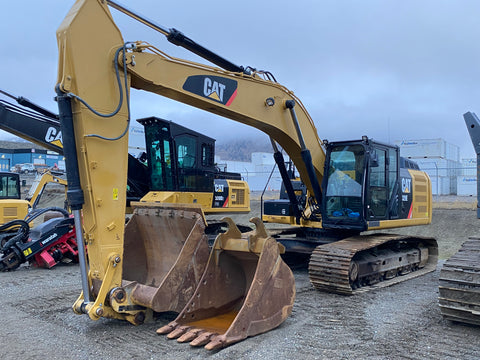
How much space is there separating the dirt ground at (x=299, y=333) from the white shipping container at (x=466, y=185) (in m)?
17.3

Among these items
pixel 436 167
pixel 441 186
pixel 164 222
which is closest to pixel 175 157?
pixel 164 222

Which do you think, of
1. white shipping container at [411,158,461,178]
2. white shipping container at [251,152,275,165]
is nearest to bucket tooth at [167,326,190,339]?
white shipping container at [411,158,461,178]

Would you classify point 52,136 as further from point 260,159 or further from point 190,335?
point 260,159

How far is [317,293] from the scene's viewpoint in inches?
259

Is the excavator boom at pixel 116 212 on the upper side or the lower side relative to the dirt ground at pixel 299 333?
upper

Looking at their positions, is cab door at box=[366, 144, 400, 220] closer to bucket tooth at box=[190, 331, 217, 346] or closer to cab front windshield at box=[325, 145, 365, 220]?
cab front windshield at box=[325, 145, 365, 220]

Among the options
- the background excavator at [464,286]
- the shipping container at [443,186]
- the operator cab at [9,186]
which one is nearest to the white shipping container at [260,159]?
the shipping container at [443,186]

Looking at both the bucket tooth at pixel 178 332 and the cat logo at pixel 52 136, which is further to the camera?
the cat logo at pixel 52 136

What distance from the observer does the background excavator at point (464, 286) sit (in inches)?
184

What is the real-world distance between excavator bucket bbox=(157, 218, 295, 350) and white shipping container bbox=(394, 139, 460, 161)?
62.2ft

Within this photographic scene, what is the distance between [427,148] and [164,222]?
2063cm

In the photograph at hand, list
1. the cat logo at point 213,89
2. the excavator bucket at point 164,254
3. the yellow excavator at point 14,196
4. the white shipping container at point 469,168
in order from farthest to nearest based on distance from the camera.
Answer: the white shipping container at point 469,168
the yellow excavator at point 14,196
the cat logo at point 213,89
the excavator bucket at point 164,254

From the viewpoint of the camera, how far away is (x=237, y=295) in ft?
17.0

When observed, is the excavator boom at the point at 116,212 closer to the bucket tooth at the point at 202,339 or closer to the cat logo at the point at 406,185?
the bucket tooth at the point at 202,339
